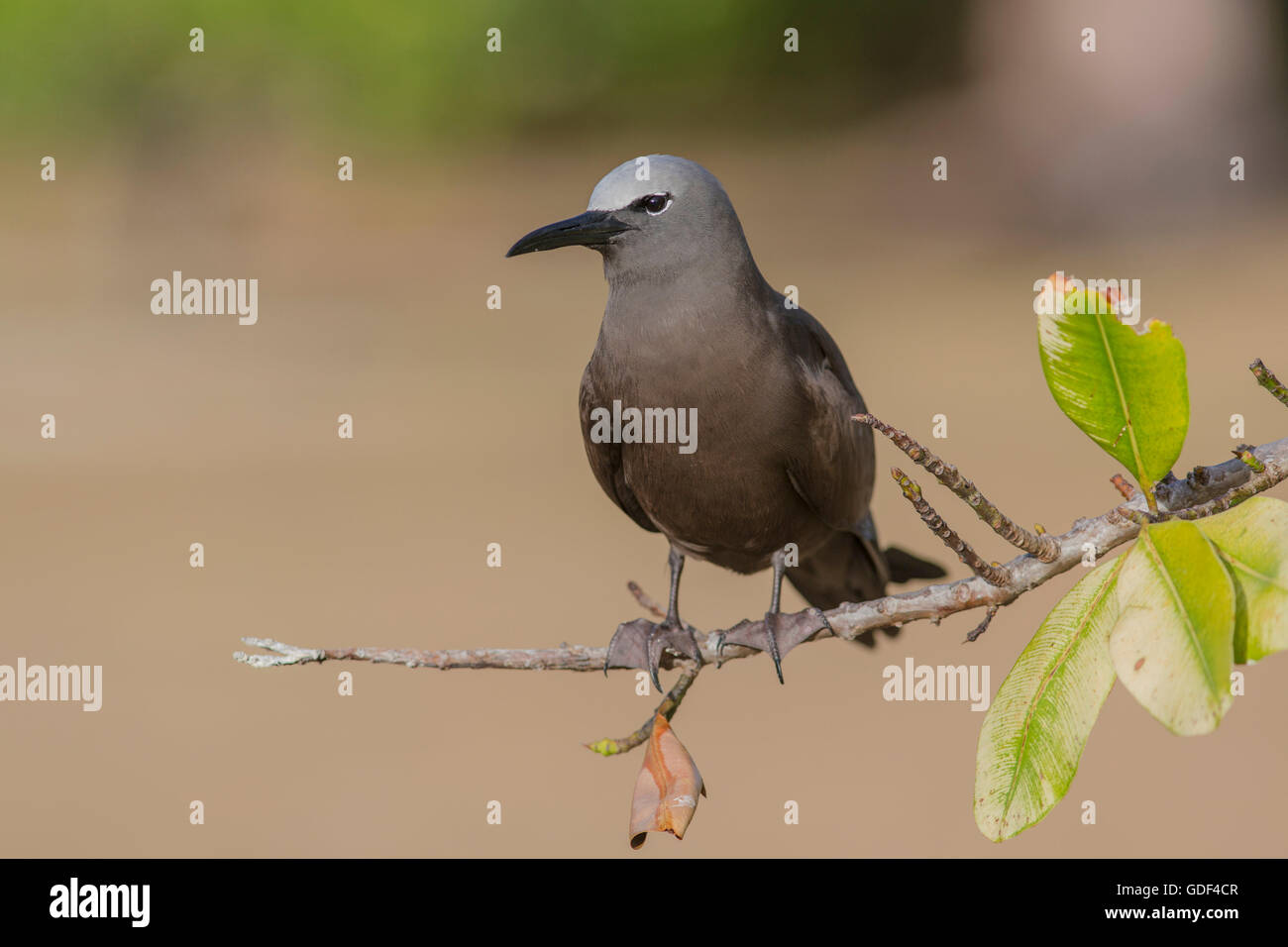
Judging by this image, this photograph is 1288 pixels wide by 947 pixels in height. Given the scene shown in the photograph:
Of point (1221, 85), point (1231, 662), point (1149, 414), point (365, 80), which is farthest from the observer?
point (365, 80)

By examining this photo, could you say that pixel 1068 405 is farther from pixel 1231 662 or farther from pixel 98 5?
pixel 98 5

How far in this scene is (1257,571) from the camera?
7.34 ft

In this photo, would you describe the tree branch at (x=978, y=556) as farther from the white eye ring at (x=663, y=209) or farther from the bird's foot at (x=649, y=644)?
the white eye ring at (x=663, y=209)

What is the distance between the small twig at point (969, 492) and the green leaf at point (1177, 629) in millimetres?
338

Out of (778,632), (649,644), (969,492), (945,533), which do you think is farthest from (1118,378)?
(649,644)

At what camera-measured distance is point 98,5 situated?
20.4m

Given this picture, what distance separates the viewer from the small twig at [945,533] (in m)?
2.45

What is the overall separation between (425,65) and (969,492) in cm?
1963

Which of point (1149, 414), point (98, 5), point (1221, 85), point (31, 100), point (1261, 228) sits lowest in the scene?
point (1149, 414)

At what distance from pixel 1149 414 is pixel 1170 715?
2.01ft

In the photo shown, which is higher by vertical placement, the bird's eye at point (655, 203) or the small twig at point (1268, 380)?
the bird's eye at point (655, 203)

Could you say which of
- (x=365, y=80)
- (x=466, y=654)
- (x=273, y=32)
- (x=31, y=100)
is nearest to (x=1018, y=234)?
(x=365, y=80)

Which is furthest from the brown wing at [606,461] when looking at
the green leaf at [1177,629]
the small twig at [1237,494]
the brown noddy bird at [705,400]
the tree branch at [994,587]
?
the green leaf at [1177,629]

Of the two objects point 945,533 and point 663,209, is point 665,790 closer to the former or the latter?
point 945,533
